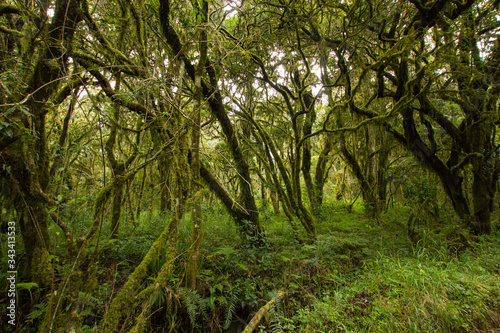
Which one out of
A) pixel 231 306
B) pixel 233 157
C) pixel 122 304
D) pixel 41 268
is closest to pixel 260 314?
pixel 231 306

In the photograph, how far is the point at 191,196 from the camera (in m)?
2.75

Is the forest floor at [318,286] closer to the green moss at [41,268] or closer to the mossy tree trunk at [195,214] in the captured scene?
the mossy tree trunk at [195,214]

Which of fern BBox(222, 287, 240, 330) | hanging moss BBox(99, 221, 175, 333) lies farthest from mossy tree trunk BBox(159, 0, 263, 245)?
hanging moss BBox(99, 221, 175, 333)

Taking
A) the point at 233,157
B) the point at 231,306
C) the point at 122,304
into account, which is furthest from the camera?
the point at 233,157

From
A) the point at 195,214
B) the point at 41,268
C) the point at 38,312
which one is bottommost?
the point at 38,312

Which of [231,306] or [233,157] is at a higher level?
[233,157]

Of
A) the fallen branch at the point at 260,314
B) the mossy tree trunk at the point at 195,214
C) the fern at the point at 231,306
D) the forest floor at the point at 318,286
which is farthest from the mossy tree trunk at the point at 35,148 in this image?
the fallen branch at the point at 260,314

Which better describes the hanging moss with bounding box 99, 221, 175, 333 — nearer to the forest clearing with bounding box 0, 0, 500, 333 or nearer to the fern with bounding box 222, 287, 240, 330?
the forest clearing with bounding box 0, 0, 500, 333

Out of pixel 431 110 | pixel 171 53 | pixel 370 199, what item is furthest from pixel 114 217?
pixel 431 110

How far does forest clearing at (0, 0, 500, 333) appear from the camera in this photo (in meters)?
2.12

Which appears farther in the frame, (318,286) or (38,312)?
(318,286)

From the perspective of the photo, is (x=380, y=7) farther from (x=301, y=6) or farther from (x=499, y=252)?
(x=499, y=252)

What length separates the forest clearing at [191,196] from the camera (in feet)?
6.94

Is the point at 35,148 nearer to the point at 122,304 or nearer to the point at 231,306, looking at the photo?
the point at 122,304
